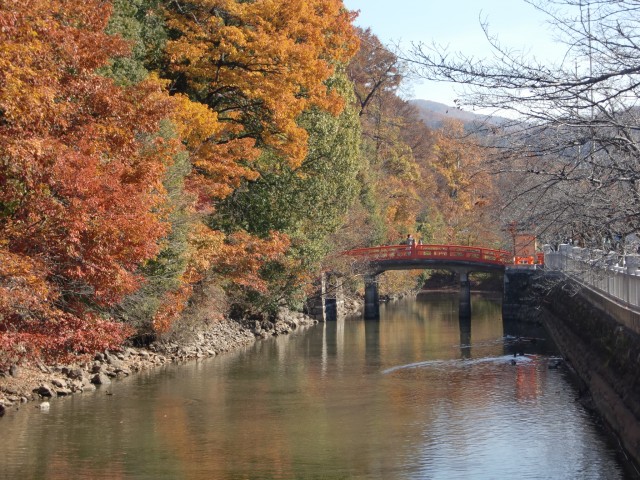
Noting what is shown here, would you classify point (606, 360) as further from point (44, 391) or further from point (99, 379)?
point (44, 391)

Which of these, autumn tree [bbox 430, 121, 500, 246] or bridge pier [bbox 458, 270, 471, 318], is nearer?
bridge pier [bbox 458, 270, 471, 318]

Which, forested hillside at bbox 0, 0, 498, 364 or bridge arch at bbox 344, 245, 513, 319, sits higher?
forested hillside at bbox 0, 0, 498, 364

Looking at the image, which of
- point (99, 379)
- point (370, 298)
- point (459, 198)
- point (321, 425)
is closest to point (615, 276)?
point (321, 425)

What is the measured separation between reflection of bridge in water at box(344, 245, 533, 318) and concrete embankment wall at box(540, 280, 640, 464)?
18408 mm

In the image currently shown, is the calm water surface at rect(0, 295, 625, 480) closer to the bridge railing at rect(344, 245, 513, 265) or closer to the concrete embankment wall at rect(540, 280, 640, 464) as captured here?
the concrete embankment wall at rect(540, 280, 640, 464)

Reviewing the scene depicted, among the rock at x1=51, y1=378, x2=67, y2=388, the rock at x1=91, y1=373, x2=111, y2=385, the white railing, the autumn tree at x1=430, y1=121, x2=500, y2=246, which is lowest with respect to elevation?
the rock at x1=91, y1=373, x2=111, y2=385

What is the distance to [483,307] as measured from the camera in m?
55.3

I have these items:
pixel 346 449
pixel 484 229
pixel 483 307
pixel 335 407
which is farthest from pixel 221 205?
pixel 484 229

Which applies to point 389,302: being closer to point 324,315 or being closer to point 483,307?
point 483,307

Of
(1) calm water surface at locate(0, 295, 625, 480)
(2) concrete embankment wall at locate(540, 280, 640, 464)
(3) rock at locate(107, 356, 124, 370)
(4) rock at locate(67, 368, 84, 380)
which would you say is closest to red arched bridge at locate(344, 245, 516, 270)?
(1) calm water surface at locate(0, 295, 625, 480)

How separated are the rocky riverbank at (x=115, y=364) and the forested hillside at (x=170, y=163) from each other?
892 mm

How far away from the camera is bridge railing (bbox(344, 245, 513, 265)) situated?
1912 inches

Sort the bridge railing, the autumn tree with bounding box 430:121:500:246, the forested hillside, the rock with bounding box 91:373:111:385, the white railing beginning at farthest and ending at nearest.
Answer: the autumn tree with bounding box 430:121:500:246
the bridge railing
the rock with bounding box 91:373:111:385
the white railing
the forested hillside

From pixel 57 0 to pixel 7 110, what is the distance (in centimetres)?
422
